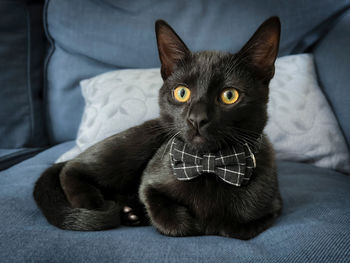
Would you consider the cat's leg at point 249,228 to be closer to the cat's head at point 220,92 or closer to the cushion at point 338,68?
the cat's head at point 220,92

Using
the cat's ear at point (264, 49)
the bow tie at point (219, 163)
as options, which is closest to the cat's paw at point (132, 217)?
the bow tie at point (219, 163)

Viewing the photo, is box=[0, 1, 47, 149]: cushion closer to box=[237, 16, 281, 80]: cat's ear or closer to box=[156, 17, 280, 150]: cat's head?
box=[156, 17, 280, 150]: cat's head

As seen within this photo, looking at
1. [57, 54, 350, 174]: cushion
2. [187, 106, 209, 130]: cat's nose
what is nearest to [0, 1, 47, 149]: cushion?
[57, 54, 350, 174]: cushion

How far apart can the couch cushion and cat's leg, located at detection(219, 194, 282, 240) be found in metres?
0.02

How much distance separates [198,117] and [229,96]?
13 centimetres

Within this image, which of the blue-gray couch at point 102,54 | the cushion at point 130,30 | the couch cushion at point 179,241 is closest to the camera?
the couch cushion at point 179,241

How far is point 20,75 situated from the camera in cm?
152

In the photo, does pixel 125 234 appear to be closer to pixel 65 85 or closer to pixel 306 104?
pixel 306 104

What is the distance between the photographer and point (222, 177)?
74 cm

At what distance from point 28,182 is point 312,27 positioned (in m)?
1.53

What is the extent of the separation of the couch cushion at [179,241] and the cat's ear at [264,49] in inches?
16.2

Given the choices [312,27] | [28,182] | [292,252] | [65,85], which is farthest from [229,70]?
[65,85]

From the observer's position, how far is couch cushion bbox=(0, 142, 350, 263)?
60 centimetres

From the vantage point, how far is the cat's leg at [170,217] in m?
0.73
